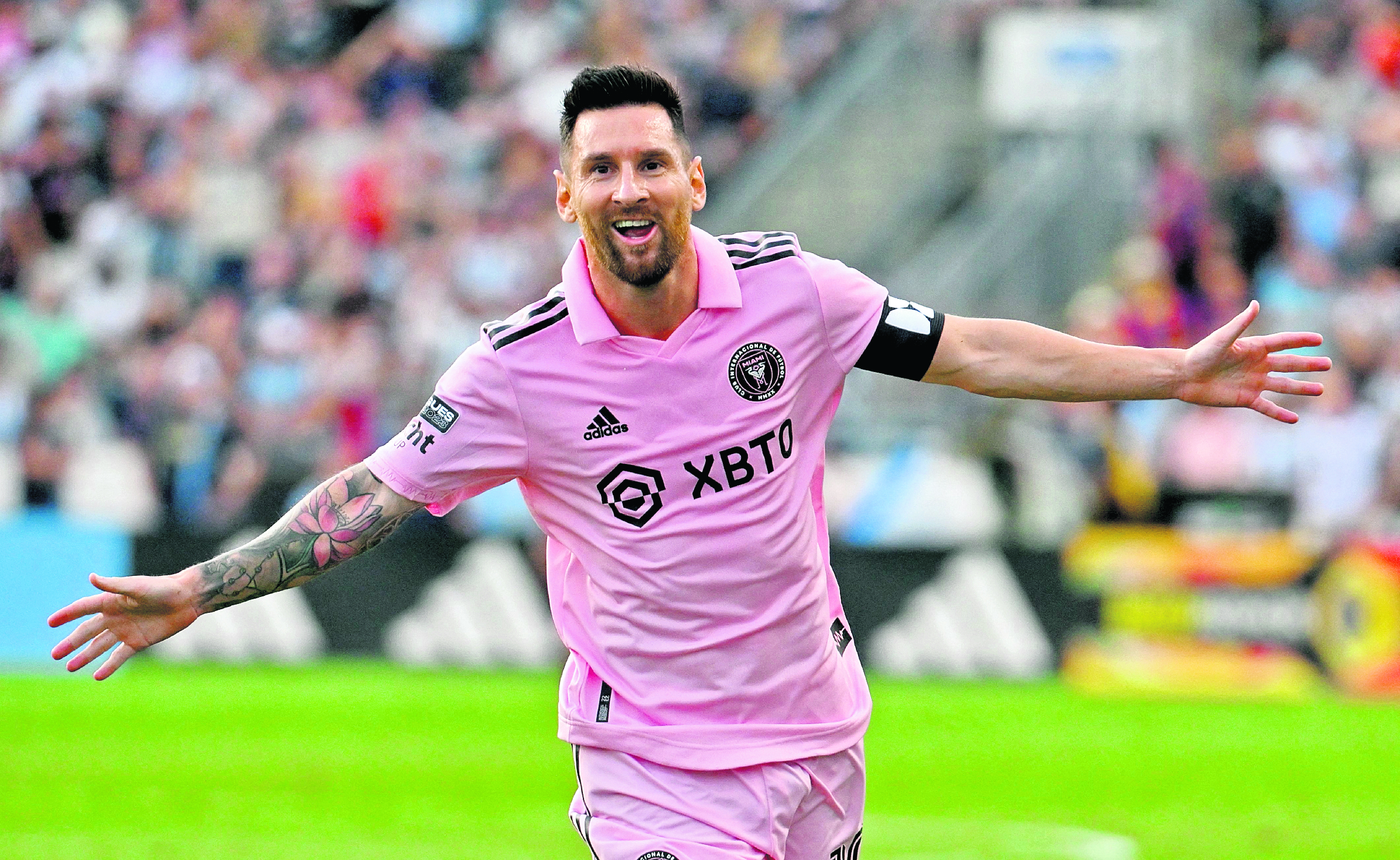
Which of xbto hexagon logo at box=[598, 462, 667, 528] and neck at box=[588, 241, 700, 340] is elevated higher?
neck at box=[588, 241, 700, 340]

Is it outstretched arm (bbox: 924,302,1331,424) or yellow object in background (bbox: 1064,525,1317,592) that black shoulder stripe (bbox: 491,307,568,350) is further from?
yellow object in background (bbox: 1064,525,1317,592)

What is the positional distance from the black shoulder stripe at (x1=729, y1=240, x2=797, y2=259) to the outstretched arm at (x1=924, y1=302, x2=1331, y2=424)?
0.48 metres

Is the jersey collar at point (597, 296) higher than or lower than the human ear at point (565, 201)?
lower

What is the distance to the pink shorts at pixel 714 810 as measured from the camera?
16.5 ft

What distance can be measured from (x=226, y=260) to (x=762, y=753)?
1639cm

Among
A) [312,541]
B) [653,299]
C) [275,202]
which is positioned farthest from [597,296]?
[275,202]

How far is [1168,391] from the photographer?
5.33 metres

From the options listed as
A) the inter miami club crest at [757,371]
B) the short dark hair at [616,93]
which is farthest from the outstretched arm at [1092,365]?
the short dark hair at [616,93]

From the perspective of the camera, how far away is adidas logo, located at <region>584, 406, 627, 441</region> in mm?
5109

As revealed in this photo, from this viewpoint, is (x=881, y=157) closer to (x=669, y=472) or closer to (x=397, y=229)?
(x=397, y=229)

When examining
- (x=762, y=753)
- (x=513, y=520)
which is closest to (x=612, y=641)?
(x=762, y=753)

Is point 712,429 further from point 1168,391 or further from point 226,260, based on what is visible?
point 226,260

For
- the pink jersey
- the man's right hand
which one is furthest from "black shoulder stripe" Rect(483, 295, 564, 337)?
the man's right hand

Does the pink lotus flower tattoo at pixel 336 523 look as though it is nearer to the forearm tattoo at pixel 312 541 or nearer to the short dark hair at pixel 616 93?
the forearm tattoo at pixel 312 541
